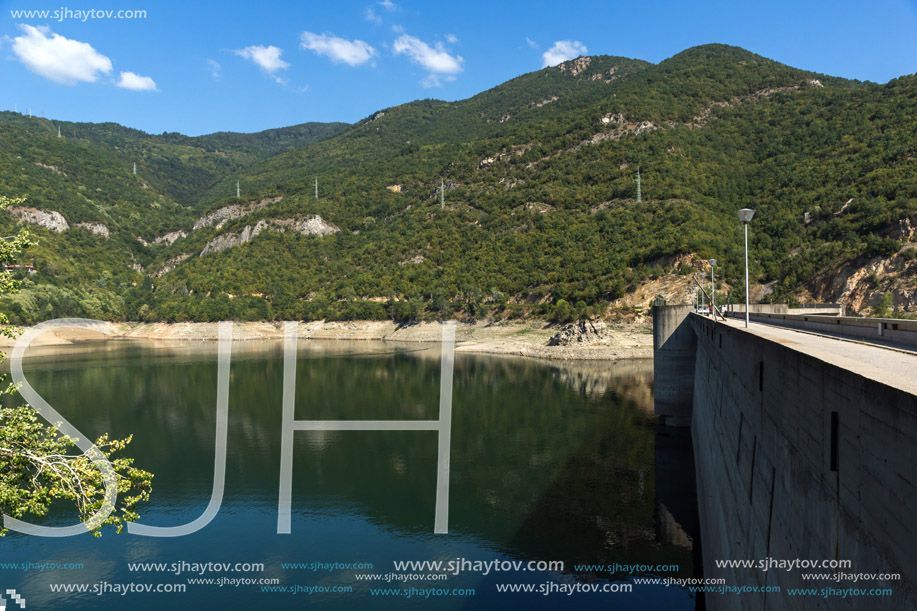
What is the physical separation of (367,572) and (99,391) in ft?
156

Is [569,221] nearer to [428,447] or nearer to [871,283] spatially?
[871,283]

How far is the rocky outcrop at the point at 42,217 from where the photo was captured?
510 feet

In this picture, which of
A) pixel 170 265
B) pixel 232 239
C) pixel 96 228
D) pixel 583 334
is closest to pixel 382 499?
pixel 583 334

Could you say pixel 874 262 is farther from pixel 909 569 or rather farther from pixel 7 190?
pixel 7 190

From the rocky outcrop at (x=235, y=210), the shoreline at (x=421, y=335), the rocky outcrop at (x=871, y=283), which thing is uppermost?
the rocky outcrop at (x=235, y=210)

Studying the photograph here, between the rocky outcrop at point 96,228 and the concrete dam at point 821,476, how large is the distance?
20282 centimetres

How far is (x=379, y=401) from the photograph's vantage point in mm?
50938

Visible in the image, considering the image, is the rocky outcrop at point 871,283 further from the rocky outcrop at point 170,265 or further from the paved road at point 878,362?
the rocky outcrop at point 170,265

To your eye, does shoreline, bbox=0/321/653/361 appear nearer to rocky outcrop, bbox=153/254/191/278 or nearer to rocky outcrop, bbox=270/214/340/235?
rocky outcrop, bbox=153/254/191/278

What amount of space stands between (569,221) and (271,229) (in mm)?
97424

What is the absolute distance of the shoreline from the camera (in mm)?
79688

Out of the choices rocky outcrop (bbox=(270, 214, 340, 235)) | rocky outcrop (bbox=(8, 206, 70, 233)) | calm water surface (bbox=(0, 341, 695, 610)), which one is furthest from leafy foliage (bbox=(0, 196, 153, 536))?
rocky outcrop (bbox=(8, 206, 70, 233))

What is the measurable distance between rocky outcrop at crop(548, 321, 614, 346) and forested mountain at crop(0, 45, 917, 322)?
23.4 feet

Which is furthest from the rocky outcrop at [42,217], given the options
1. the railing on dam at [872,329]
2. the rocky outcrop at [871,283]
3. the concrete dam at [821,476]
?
the concrete dam at [821,476]
